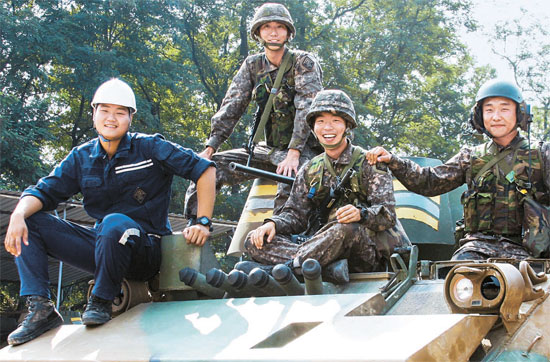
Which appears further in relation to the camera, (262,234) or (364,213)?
(262,234)

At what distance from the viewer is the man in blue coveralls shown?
210 inches

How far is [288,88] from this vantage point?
24.8ft

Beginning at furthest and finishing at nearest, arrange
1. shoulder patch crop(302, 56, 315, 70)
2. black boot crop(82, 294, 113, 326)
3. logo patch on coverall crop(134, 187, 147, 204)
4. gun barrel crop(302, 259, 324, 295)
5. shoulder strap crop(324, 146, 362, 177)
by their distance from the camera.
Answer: shoulder patch crop(302, 56, 315, 70)
shoulder strap crop(324, 146, 362, 177)
logo patch on coverall crop(134, 187, 147, 204)
black boot crop(82, 294, 113, 326)
gun barrel crop(302, 259, 324, 295)

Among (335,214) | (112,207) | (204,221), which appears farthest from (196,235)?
(335,214)

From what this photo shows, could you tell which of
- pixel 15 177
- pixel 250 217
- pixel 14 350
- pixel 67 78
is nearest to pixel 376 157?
pixel 250 217

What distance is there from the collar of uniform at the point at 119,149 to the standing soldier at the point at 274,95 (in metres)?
1.46

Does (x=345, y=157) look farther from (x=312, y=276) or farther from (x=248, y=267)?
(x=312, y=276)

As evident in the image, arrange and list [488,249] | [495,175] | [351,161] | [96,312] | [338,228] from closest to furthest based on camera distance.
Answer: [96,312], [338,228], [488,249], [495,175], [351,161]

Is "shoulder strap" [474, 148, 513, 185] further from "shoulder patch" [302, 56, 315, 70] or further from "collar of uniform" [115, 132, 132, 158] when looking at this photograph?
"collar of uniform" [115, 132, 132, 158]

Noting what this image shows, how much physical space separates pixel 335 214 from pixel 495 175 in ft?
3.64

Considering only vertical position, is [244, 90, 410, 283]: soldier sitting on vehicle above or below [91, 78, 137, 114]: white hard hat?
below

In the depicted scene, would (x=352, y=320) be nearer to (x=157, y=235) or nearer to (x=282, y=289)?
(x=282, y=289)

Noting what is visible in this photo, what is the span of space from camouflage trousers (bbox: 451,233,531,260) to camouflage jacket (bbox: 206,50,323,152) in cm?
185

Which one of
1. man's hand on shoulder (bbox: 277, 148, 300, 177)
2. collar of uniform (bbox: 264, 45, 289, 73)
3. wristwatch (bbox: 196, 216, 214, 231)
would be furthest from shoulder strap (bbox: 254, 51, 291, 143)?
wristwatch (bbox: 196, 216, 214, 231)
